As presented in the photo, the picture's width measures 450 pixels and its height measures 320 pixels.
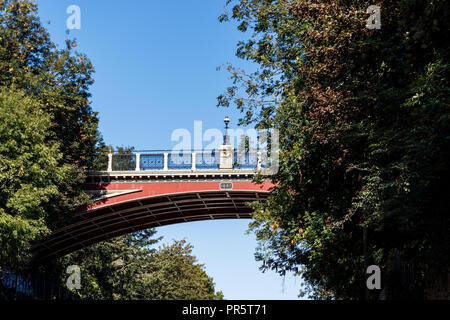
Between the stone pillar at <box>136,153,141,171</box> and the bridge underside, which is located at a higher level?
the stone pillar at <box>136,153,141,171</box>

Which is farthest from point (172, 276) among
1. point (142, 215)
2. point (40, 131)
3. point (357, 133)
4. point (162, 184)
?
point (357, 133)

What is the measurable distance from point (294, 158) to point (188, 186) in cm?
Result: 2247

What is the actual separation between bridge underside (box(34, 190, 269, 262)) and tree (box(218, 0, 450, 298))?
1813 cm

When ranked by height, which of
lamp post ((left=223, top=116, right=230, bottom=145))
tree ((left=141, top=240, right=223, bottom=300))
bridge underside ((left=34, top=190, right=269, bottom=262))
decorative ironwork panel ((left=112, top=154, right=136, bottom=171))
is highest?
lamp post ((left=223, top=116, right=230, bottom=145))

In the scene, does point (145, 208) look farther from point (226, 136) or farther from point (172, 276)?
point (172, 276)

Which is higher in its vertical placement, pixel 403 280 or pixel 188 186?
pixel 188 186

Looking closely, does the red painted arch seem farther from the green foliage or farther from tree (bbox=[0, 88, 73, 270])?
tree (bbox=[0, 88, 73, 270])

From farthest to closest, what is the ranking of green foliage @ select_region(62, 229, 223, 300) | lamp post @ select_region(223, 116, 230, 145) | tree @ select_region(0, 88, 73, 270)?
1. green foliage @ select_region(62, 229, 223, 300)
2. lamp post @ select_region(223, 116, 230, 145)
3. tree @ select_region(0, 88, 73, 270)

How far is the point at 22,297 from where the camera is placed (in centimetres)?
4394

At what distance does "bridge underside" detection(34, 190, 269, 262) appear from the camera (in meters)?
43.2

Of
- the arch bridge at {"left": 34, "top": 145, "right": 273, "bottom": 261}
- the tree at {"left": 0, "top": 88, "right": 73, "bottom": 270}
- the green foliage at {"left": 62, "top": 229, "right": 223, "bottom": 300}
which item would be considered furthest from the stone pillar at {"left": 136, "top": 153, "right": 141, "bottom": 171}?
the green foliage at {"left": 62, "top": 229, "right": 223, "bottom": 300}

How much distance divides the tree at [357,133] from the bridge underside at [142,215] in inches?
714

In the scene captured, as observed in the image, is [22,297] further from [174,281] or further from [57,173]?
[174,281]
